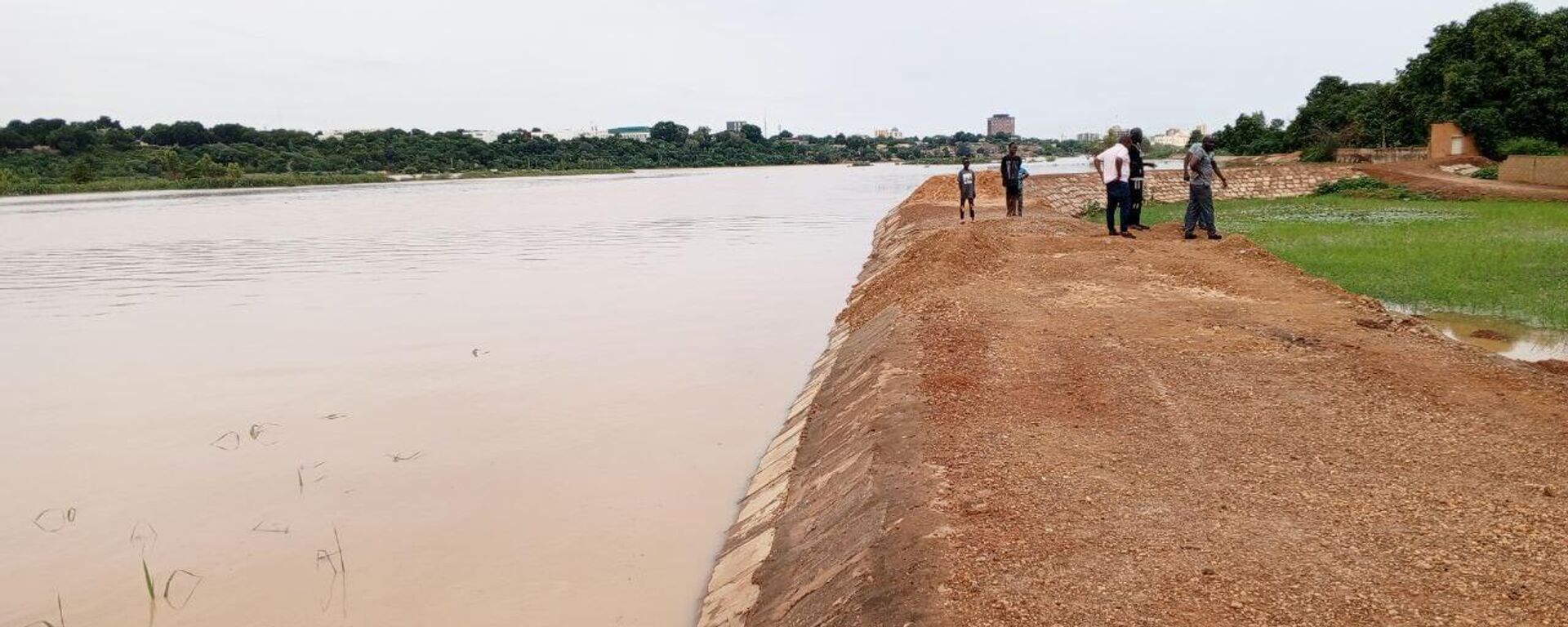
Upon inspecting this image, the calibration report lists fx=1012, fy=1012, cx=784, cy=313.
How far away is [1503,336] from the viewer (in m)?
9.05

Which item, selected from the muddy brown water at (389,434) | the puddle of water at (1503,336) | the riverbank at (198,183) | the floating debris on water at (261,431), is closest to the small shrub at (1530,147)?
the muddy brown water at (389,434)

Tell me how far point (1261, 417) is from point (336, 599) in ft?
17.8

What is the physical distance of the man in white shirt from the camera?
15172mm

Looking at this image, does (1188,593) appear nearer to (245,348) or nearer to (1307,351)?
(1307,351)

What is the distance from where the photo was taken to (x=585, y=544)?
6.60 m

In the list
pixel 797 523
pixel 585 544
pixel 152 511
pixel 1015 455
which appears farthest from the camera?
pixel 152 511

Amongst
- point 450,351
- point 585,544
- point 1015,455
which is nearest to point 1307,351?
point 1015,455

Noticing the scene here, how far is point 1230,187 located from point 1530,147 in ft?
34.7

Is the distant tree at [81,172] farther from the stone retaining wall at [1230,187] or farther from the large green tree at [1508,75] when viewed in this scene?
the large green tree at [1508,75]

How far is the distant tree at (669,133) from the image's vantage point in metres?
163

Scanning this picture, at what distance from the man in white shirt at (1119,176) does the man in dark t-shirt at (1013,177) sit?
413cm

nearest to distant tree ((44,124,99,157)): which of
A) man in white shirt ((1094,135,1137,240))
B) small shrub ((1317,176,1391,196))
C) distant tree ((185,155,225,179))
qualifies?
distant tree ((185,155,225,179))

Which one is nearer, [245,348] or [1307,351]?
[1307,351]

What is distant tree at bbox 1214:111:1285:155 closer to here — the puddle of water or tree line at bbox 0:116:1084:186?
tree line at bbox 0:116:1084:186
